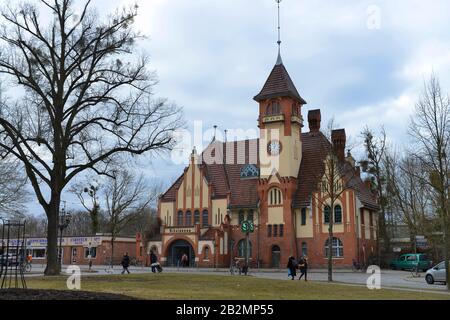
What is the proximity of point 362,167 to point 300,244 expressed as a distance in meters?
14.0

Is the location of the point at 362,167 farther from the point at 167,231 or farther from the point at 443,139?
the point at 443,139

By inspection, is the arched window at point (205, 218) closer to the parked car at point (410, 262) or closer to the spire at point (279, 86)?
the spire at point (279, 86)

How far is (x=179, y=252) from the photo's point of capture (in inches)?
2434

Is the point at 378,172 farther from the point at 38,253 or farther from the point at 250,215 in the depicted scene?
the point at 38,253

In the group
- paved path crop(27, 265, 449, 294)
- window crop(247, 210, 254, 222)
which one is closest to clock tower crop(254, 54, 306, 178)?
window crop(247, 210, 254, 222)

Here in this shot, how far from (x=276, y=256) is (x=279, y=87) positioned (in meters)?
18.9

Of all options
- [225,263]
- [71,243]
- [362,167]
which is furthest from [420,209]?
[71,243]

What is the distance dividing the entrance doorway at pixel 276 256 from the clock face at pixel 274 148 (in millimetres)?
10542

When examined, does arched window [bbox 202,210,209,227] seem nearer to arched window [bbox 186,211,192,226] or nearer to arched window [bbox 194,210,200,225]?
arched window [bbox 194,210,200,225]

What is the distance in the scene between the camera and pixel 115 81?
33.7m

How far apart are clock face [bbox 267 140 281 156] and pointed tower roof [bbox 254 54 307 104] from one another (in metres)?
5.17

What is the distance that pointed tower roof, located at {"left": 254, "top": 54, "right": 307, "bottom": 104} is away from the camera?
191ft

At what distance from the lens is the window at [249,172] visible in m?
61.2

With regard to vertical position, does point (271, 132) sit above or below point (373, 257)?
above
